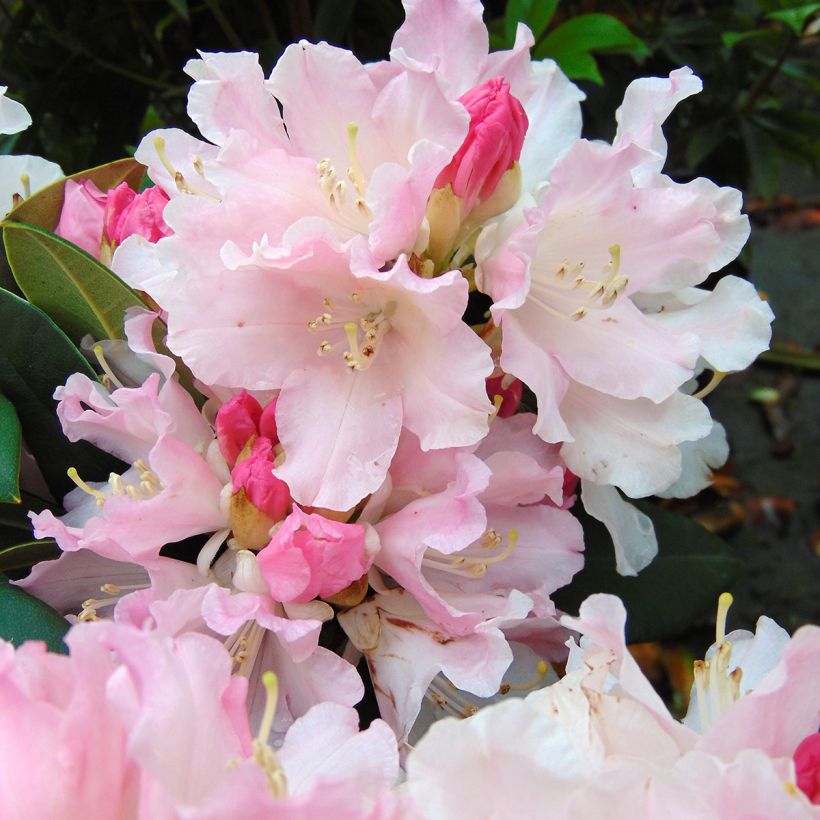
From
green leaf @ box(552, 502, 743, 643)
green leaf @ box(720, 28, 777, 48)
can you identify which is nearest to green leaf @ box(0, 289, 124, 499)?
green leaf @ box(552, 502, 743, 643)

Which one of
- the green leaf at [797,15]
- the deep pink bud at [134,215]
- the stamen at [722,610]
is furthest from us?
the green leaf at [797,15]

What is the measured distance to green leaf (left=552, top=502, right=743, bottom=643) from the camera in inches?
29.3

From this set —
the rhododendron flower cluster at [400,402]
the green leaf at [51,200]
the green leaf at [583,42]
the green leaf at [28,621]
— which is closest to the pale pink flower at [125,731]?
the rhododendron flower cluster at [400,402]

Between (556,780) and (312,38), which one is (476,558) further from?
(312,38)

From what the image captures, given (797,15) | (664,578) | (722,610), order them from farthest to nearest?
(797,15) → (664,578) → (722,610)

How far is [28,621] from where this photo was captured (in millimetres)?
516

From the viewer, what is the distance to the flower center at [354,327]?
543 mm

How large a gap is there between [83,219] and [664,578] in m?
0.50

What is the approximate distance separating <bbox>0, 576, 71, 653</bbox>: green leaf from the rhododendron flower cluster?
0.08 feet

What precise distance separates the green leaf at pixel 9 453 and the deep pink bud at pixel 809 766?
390mm

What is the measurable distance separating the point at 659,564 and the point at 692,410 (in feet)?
0.80

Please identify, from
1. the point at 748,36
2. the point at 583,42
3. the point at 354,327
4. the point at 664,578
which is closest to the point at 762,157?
the point at 748,36

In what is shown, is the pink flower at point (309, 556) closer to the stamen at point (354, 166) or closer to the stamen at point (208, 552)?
the stamen at point (208, 552)

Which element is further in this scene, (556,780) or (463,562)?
(463,562)
